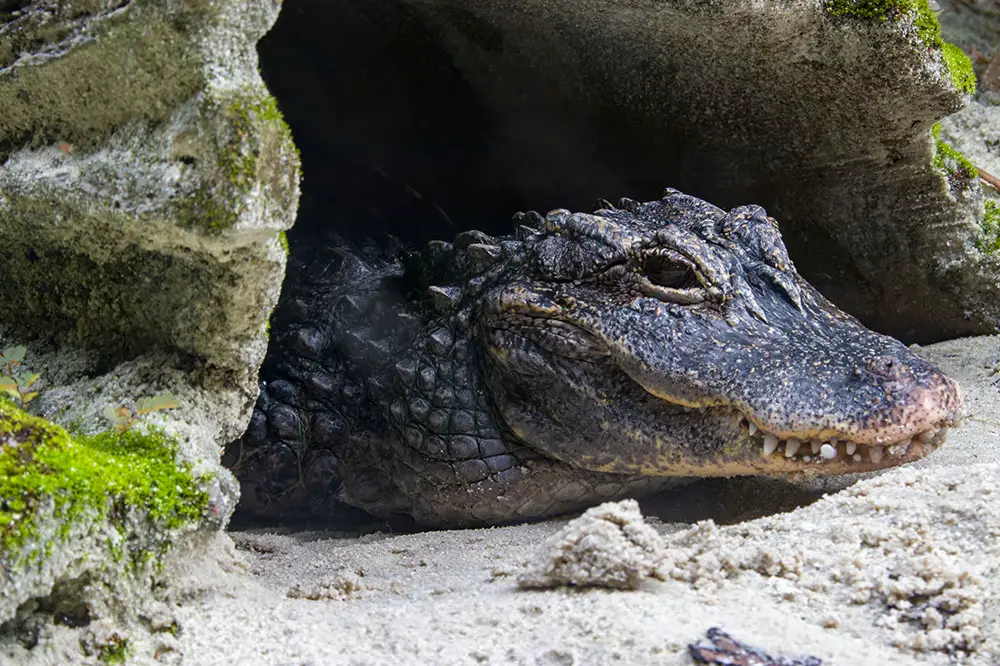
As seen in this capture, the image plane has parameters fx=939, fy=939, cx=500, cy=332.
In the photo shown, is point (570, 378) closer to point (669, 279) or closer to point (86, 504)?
point (669, 279)

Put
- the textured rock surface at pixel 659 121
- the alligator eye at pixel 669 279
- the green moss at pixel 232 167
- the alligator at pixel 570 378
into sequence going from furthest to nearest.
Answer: the textured rock surface at pixel 659 121 → the alligator eye at pixel 669 279 → the alligator at pixel 570 378 → the green moss at pixel 232 167

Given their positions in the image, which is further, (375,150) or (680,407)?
(375,150)

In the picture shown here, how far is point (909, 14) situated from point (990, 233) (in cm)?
128

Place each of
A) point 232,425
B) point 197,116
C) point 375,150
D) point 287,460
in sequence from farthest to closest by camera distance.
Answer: point 375,150 → point 287,460 → point 232,425 → point 197,116

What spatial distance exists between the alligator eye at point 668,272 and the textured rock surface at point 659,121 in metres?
0.96

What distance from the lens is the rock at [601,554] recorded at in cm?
198

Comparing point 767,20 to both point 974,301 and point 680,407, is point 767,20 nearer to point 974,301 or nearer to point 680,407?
point 680,407

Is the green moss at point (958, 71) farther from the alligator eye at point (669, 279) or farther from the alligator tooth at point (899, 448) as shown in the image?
the alligator tooth at point (899, 448)

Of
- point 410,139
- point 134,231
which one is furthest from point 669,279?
point 410,139

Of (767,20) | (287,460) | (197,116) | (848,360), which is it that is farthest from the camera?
(287,460)

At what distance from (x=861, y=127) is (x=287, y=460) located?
2702mm

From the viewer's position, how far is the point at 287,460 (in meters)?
3.68

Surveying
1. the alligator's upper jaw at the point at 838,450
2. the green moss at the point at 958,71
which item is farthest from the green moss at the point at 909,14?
the alligator's upper jaw at the point at 838,450

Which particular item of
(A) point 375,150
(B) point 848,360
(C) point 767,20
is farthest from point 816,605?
(A) point 375,150
